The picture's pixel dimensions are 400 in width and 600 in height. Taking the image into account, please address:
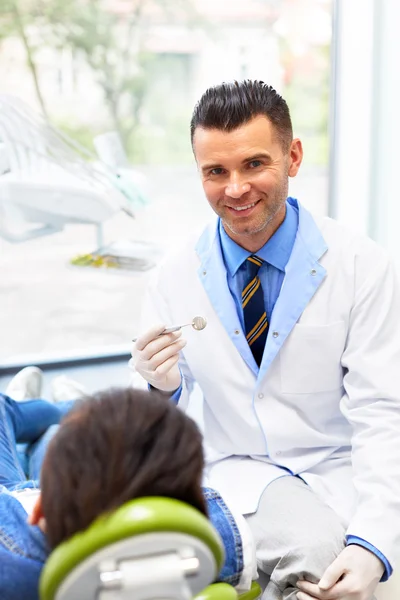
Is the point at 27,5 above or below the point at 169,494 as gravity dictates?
above

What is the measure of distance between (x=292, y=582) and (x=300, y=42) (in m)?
2.58

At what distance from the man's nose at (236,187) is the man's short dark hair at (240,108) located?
105 millimetres

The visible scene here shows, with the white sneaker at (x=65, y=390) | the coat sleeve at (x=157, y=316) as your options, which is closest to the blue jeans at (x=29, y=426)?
the white sneaker at (x=65, y=390)

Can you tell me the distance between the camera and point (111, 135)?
3.08 metres

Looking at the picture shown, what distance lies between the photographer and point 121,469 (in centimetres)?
79

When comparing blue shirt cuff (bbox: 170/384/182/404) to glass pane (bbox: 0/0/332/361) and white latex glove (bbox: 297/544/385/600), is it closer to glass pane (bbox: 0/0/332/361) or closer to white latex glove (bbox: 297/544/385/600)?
white latex glove (bbox: 297/544/385/600)

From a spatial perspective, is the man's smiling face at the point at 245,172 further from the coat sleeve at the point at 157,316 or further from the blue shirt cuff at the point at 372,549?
the blue shirt cuff at the point at 372,549

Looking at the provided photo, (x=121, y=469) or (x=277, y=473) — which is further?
(x=277, y=473)

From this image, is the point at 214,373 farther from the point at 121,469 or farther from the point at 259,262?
the point at 121,469

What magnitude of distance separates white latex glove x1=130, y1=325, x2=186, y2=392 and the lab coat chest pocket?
25cm

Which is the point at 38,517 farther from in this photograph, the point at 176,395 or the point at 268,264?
the point at 268,264

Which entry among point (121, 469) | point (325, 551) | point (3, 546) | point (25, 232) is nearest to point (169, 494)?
point (121, 469)

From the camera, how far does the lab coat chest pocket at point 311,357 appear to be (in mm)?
1499

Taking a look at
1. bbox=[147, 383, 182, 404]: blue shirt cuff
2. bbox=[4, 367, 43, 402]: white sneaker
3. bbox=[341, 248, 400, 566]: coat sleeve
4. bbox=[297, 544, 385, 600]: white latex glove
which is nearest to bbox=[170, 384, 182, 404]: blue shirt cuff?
bbox=[147, 383, 182, 404]: blue shirt cuff
